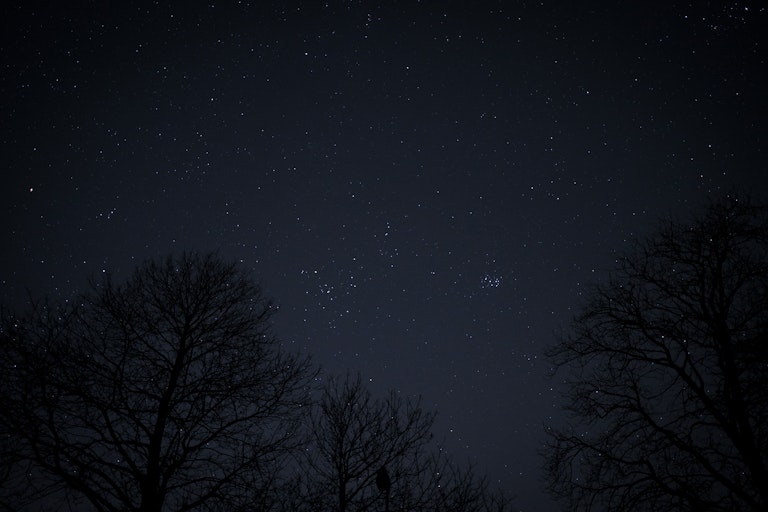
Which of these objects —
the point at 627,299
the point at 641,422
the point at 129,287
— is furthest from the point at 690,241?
the point at 129,287

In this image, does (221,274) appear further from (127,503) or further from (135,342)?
(127,503)

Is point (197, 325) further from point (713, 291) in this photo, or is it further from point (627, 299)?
point (713, 291)

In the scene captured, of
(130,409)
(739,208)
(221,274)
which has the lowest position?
(130,409)

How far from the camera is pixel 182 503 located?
6195mm

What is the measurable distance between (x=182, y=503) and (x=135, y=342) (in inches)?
105

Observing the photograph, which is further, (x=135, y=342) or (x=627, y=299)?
(x=627, y=299)

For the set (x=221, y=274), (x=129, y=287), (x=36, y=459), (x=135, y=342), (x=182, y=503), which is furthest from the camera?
(x=221, y=274)

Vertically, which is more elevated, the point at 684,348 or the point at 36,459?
the point at 684,348

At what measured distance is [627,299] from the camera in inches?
307

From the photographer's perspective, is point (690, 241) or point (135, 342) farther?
point (690, 241)

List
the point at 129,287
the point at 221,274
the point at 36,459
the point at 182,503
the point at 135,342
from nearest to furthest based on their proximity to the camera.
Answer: the point at 36,459 → the point at 182,503 → the point at 135,342 → the point at 129,287 → the point at 221,274

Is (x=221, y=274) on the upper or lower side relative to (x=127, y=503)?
upper

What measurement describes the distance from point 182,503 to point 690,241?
979 centimetres

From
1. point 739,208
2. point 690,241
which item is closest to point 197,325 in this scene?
point 690,241
